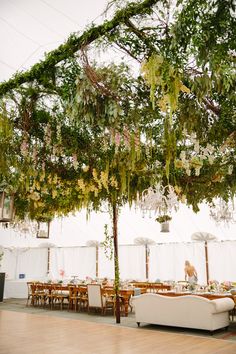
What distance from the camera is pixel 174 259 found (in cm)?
1507

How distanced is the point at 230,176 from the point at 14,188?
13.2ft

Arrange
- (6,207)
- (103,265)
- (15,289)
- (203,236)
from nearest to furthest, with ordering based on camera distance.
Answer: (6,207) < (203,236) < (15,289) < (103,265)

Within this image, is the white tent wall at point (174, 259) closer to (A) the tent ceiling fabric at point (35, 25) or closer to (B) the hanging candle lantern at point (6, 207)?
(B) the hanging candle lantern at point (6, 207)

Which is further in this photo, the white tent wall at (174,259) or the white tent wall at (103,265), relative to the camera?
the white tent wall at (103,265)

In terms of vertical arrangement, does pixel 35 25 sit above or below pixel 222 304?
above

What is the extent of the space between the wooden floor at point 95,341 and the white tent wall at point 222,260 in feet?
21.4

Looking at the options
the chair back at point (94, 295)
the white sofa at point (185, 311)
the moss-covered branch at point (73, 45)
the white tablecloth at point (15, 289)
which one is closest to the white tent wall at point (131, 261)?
the white tablecloth at point (15, 289)

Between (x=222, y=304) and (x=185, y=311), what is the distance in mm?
780

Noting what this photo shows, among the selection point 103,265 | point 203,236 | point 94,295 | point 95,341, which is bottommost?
point 95,341

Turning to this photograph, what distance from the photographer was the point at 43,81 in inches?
170

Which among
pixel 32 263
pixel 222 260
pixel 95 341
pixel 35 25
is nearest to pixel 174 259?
pixel 222 260

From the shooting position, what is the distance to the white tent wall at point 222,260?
1373 centimetres

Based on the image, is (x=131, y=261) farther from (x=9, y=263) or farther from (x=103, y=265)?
(x=9, y=263)

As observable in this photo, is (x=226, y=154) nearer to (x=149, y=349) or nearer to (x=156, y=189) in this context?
(x=156, y=189)
